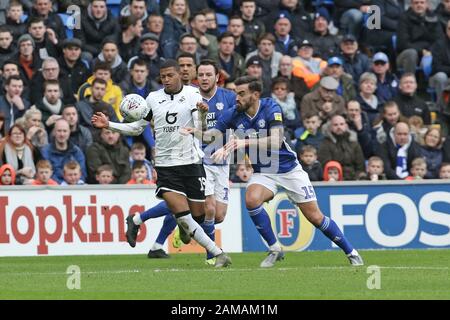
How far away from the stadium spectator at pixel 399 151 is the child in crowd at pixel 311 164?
4.32 ft

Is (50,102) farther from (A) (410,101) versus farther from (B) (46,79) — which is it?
(A) (410,101)

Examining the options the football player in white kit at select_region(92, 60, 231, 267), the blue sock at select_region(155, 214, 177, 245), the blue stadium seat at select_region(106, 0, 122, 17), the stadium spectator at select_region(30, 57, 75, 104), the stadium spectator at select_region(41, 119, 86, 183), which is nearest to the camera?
the football player in white kit at select_region(92, 60, 231, 267)

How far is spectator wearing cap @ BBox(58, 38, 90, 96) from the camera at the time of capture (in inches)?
851

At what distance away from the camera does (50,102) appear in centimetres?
2094

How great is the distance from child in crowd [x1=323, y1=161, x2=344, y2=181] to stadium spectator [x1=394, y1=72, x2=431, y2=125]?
303 cm

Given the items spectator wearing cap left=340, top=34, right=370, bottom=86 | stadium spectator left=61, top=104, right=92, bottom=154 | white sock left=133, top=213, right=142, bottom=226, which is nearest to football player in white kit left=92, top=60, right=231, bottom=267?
white sock left=133, top=213, right=142, bottom=226

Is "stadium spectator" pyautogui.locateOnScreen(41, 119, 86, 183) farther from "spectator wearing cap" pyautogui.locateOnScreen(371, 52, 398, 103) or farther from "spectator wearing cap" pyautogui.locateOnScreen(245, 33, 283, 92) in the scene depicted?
"spectator wearing cap" pyautogui.locateOnScreen(371, 52, 398, 103)

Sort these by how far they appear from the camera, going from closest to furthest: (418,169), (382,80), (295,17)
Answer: (418,169)
(382,80)
(295,17)

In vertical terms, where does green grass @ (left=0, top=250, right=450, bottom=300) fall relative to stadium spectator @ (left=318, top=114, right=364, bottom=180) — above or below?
below

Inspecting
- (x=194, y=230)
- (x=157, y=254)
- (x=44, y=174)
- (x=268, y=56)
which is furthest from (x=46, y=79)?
(x=194, y=230)

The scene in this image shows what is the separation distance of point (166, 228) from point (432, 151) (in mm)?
6085

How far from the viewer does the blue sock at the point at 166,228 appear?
17.3m

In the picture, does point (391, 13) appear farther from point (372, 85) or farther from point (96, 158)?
point (96, 158)

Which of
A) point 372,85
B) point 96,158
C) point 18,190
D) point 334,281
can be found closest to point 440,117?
point 372,85
